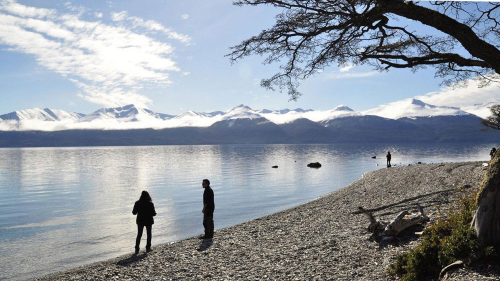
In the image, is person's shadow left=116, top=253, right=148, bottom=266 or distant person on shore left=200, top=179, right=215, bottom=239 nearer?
person's shadow left=116, top=253, right=148, bottom=266

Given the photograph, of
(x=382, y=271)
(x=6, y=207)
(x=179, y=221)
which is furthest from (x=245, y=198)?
(x=382, y=271)

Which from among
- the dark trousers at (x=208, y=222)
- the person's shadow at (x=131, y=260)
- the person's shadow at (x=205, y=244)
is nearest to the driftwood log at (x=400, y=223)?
the person's shadow at (x=205, y=244)

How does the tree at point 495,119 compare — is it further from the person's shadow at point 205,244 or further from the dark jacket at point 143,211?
the dark jacket at point 143,211

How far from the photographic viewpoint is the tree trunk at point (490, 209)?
7570 millimetres

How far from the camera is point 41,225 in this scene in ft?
97.9

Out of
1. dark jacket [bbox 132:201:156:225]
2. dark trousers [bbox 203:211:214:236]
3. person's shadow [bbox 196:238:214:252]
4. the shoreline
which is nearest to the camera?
the shoreline

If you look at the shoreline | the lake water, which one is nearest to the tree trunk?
the shoreline

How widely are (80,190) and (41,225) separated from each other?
79.9 ft

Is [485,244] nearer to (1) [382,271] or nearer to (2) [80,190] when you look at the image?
(1) [382,271]

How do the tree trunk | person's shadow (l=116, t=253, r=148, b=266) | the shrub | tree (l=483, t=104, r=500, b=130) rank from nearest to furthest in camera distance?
the tree trunk → the shrub → person's shadow (l=116, t=253, r=148, b=266) → tree (l=483, t=104, r=500, b=130)

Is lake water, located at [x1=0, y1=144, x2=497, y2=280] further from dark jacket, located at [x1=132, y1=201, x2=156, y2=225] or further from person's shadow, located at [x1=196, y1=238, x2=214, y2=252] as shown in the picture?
dark jacket, located at [x1=132, y1=201, x2=156, y2=225]

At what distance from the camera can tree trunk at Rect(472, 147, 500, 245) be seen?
7570 mm

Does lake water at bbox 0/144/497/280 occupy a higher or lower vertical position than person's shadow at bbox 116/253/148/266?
lower

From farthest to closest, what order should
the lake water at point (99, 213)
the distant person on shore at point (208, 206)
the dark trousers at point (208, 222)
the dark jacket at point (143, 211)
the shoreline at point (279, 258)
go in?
the lake water at point (99, 213) → the dark trousers at point (208, 222) → the distant person on shore at point (208, 206) → the dark jacket at point (143, 211) → the shoreline at point (279, 258)
